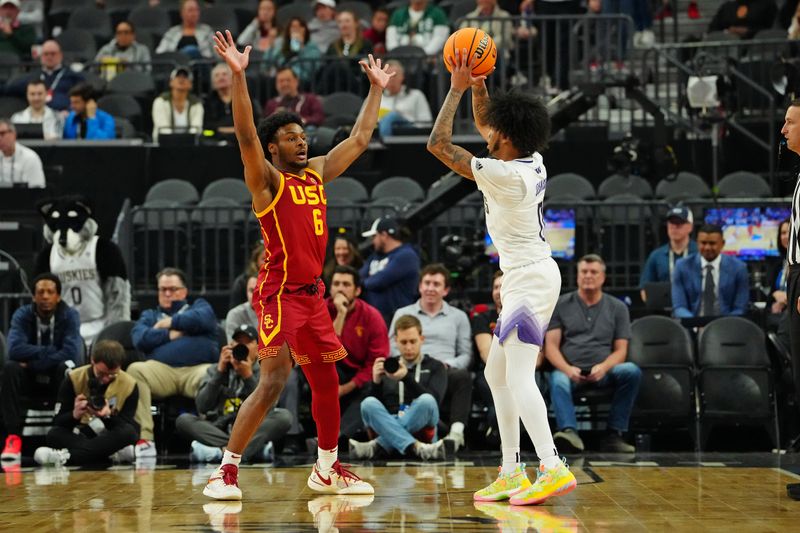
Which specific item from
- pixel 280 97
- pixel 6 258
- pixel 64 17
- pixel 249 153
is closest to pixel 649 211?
pixel 280 97

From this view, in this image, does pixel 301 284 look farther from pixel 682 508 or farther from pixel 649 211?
pixel 649 211

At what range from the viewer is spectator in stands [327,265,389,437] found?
10.7 m

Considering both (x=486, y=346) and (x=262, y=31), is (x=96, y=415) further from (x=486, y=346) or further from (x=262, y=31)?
(x=262, y=31)

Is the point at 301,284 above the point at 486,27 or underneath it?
underneath

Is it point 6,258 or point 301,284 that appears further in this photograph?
point 6,258

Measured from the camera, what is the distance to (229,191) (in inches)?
567

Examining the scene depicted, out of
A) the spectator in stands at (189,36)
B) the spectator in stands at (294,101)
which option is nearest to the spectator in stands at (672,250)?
the spectator in stands at (294,101)

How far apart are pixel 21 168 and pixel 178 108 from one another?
8.13ft

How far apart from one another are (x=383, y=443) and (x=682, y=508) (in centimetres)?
362

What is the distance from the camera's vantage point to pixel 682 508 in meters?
6.96

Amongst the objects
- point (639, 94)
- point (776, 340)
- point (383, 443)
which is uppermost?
point (639, 94)

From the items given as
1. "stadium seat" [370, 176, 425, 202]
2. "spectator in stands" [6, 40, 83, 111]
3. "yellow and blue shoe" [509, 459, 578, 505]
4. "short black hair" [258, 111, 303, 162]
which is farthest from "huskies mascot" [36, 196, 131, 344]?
"yellow and blue shoe" [509, 459, 578, 505]

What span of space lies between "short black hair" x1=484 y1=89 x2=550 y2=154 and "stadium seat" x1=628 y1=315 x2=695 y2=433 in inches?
167

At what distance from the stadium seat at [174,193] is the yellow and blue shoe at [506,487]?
25.2 ft
